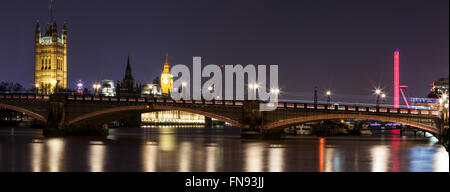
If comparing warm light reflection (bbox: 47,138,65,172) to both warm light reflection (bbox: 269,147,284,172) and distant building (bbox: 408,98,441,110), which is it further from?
distant building (bbox: 408,98,441,110)

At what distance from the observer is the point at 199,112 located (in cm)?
8262

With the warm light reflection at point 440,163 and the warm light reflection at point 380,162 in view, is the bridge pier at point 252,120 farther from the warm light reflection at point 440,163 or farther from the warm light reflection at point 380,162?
the warm light reflection at point 440,163

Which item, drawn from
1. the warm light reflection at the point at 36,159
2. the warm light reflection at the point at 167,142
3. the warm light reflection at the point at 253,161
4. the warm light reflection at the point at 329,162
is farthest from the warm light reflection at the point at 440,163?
the warm light reflection at the point at 36,159

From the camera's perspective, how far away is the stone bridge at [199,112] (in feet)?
239

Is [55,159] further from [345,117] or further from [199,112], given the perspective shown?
[345,117]

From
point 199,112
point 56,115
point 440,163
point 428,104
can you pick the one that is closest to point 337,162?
point 440,163

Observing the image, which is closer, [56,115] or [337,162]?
[337,162]

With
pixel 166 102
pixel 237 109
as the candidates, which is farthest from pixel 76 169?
pixel 166 102

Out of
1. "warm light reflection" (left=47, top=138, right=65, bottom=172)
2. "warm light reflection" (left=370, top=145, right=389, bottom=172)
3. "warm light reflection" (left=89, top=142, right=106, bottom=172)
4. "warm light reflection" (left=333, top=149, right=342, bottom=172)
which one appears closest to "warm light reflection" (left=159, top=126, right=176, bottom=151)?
"warm light reflection" (left=89, top=142, right=106, bottom=172)

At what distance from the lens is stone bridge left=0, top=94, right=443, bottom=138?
7271 centimetres

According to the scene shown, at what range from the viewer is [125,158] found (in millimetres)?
45594

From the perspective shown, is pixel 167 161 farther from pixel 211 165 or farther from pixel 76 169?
pixel 76 169
